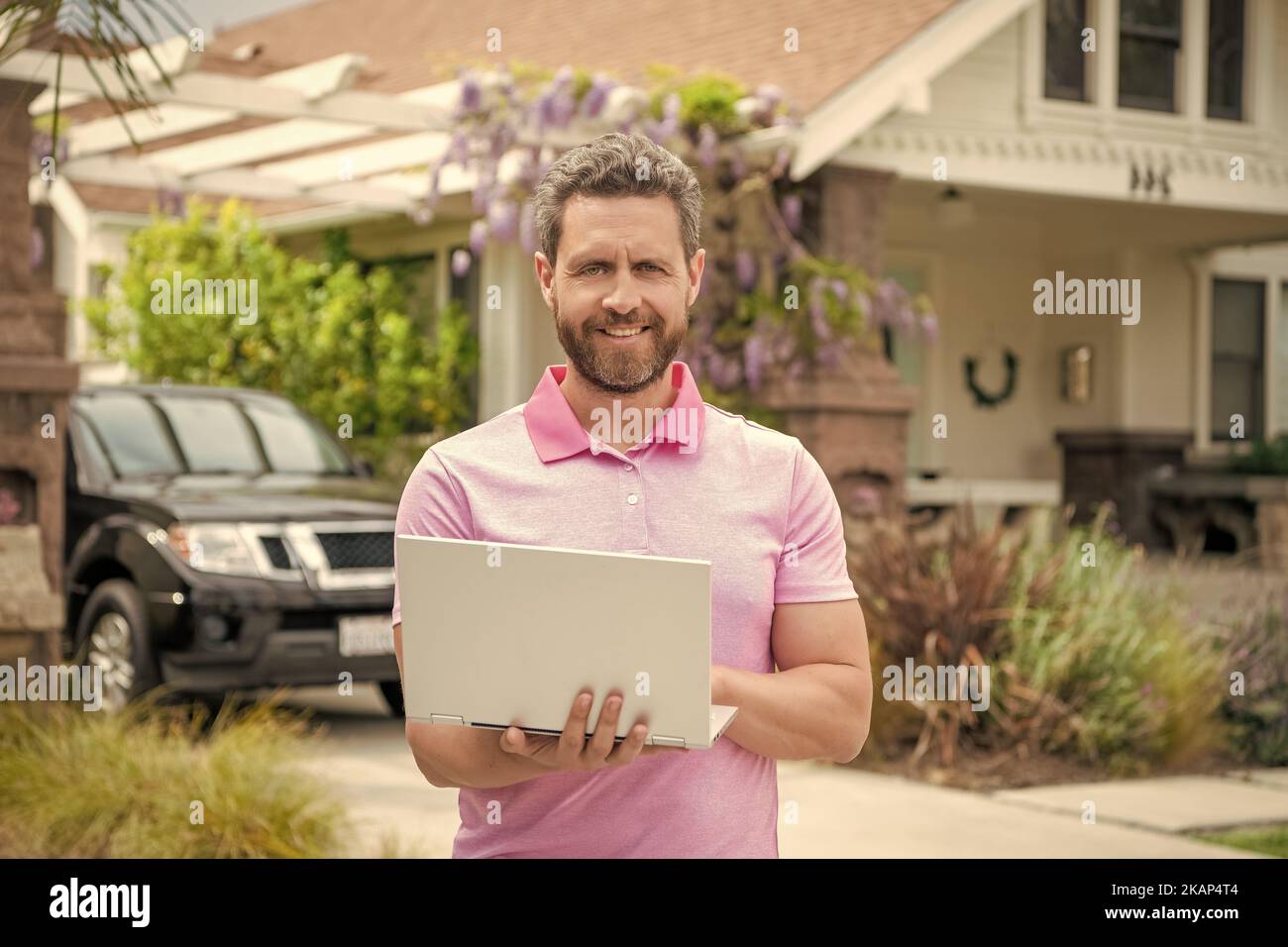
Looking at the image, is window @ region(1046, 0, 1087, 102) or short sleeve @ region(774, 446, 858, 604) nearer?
short sleeve @ region(774, 446, 858, 604)

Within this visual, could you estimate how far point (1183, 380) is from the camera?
60.4 feet

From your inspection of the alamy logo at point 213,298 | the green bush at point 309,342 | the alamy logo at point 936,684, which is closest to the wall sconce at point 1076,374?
the green bush at point 309,342

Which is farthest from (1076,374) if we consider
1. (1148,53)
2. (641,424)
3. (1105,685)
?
(641,424)

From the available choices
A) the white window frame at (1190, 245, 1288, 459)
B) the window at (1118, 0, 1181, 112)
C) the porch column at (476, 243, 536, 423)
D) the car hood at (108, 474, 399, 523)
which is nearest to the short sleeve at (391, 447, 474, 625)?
the car hood at (108, 474, 399, 523)

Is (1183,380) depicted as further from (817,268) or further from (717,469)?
(717,469)

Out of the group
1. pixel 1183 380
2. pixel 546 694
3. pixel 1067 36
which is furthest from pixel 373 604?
pixel 1183 380

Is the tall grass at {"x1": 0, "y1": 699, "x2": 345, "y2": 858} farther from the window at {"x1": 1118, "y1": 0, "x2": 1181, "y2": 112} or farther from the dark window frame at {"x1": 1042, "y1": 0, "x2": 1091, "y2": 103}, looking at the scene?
the window at {"x1": 1118, "y1": 0, "x2": 1181, "y2": 112}

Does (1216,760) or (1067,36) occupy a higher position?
(1067,36)

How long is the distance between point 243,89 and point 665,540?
8.89m

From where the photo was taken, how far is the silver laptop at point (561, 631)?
95.0 inches

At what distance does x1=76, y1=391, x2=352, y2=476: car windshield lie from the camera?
10.2 metres

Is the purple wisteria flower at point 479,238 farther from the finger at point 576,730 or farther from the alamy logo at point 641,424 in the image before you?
the finger at point 576,730

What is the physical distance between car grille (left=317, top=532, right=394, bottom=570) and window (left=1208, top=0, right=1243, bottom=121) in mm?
9680
